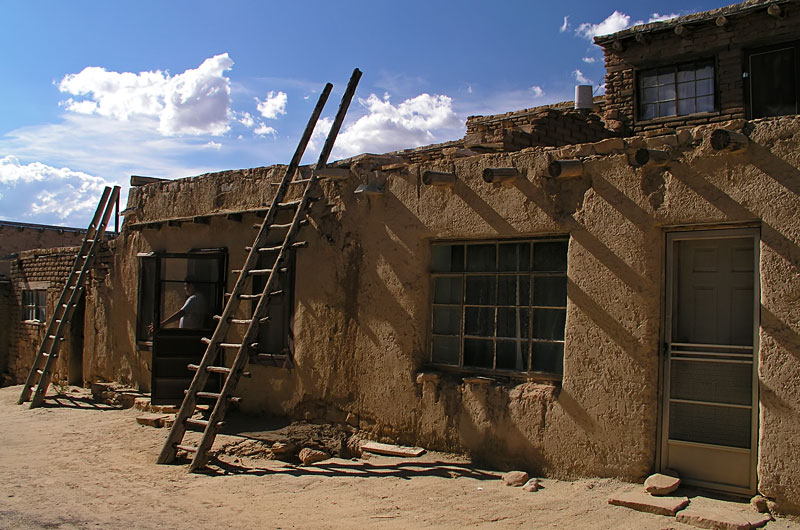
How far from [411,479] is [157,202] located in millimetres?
6339

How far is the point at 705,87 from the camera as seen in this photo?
1327cm

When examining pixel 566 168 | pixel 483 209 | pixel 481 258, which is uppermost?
pixel 566 168

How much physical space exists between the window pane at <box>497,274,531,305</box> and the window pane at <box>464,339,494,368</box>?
0.41 meters

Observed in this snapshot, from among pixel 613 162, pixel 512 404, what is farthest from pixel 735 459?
pixel 613 162

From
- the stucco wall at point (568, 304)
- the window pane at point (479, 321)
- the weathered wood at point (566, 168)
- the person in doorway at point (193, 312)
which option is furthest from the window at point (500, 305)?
the person in doorway at point (193, 312)

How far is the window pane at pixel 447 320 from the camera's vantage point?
6598 mm

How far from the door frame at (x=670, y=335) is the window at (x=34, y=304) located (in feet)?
38.7

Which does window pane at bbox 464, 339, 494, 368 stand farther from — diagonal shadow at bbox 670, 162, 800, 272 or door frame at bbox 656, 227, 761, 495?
diagonal shadow at bbox 670, 162, 800, 272

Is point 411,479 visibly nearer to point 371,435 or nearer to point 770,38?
point 371,435

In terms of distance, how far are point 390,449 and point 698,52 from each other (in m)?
10.5

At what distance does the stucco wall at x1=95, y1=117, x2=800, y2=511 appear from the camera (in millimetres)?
4723

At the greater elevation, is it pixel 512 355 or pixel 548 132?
pixel 548 132

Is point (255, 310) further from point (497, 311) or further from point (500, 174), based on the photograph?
point (500, 174)

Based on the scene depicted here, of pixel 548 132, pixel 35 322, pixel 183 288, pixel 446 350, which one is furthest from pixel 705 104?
pixel 35 322
